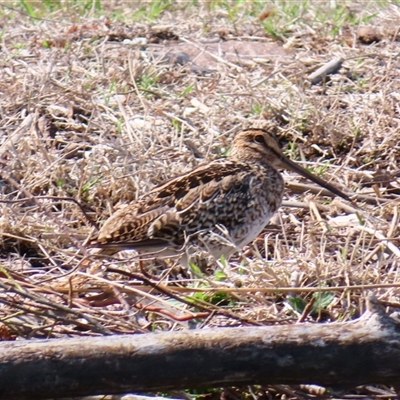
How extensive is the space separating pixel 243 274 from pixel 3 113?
92.7 inches

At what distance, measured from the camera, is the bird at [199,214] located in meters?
5.11

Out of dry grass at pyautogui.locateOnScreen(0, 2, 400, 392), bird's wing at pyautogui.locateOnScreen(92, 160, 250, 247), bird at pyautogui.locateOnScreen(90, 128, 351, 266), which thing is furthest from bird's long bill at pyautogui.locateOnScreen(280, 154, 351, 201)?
bird's wing at pyautogui.locateOnScreen(92, 160, 250, 247)

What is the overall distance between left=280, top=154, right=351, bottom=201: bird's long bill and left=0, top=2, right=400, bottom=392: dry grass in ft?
0.28

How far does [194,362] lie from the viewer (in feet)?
11.2

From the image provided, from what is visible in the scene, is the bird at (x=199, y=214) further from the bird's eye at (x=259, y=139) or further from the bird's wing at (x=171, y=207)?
the bird's eye at (x=259, y=139)

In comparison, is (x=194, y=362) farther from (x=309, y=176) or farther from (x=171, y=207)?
(x=309, y=176)

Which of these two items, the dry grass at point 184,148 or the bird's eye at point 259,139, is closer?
the dry grass at point 184,148

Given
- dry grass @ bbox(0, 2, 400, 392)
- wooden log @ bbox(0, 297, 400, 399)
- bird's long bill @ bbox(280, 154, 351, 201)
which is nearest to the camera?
wooden log @ bbox(0, 297, 400, 399)

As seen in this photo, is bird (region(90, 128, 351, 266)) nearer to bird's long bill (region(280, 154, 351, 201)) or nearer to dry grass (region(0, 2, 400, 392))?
dry grass (region(0, 2, 400, 392))

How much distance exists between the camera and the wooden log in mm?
3391

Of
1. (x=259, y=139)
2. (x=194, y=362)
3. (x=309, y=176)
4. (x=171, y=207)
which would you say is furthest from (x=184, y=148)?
(x=194, y=362)

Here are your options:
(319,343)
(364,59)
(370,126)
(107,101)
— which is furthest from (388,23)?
→ (319,343)

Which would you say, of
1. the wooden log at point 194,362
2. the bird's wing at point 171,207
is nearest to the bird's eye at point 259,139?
the bird's wing at point 171,207

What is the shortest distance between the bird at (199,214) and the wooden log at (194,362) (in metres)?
1.46
